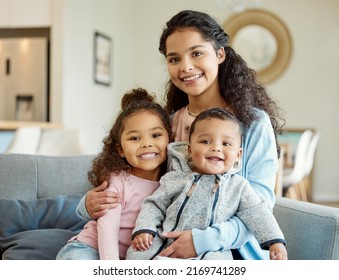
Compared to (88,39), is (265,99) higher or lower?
lower

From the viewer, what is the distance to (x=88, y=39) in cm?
470

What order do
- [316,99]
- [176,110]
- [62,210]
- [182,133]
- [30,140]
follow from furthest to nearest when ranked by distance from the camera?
[316,99], [30,140], [62,210], [176,110], [182,133]

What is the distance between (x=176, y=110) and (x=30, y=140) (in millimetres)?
1603

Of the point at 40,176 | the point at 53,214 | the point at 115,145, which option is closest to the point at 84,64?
the point at 40,176

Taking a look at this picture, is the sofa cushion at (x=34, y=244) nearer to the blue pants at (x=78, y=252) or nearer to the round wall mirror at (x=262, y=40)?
the blue pants at (x=78, y=252)

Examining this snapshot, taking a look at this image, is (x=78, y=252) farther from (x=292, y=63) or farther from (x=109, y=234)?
(x=292, y=63)

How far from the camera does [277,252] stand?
42.9 inches

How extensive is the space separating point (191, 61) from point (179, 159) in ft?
0.77

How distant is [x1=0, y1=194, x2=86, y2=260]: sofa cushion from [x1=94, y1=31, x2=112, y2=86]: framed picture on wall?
326 cm

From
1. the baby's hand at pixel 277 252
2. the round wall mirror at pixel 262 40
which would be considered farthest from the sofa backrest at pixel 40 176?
the round wall mirror at pixel 262 40

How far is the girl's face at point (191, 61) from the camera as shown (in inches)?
48.8

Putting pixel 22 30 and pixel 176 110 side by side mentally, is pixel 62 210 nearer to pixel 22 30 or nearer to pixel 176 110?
pixel 176 110

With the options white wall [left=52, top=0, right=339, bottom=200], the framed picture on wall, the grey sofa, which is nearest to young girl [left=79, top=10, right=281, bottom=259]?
the grey sofa

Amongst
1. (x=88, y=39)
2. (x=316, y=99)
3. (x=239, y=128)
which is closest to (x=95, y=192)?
(x=239, y=128)
